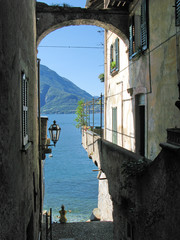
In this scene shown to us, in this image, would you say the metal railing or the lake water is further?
the lake water

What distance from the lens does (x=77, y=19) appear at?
10.6 meters

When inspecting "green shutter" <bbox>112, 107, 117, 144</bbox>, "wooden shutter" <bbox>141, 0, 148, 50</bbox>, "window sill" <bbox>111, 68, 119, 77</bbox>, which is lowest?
"green shutter" <bbox>112, 107, 117, 144</bbox>

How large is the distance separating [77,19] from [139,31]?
8.41 feet

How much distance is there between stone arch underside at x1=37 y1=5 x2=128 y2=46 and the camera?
407 inches

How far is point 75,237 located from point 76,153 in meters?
72.2

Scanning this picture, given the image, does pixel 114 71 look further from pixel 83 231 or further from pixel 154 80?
pixel 83 231

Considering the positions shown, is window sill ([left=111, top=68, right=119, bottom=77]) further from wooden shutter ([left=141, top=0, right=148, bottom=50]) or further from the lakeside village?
wooden shutter ([left=141, top=0, right=148, bottom=50])

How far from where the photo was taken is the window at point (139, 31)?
29.0 feet

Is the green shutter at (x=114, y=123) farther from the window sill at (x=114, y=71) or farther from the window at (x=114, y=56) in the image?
the window at (x=114, y=56)

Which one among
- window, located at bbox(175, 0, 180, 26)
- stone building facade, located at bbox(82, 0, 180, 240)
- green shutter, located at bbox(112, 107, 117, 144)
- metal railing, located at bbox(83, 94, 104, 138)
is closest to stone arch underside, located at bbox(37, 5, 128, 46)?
stone building facade, located at bbox(82, 0, 180, 240)

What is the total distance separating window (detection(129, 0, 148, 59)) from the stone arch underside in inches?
27.5

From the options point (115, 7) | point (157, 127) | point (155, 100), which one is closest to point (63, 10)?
point (115, 7)

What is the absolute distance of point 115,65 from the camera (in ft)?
43.5

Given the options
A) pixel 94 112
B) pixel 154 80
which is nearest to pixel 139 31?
pixel 154 80
